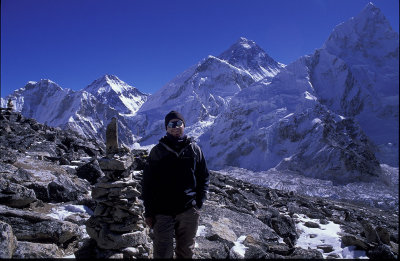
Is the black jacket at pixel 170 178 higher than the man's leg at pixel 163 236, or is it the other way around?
the black jacket at pixel 170 178

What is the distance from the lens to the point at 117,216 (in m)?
6.76

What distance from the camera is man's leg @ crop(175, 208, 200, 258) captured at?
5.39 metres

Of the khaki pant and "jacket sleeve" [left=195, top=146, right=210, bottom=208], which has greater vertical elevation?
"jacket sleeve" [left=195, top=146, right=210, bottom=208]

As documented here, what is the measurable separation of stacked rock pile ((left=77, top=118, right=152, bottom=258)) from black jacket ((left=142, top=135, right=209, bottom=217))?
1612 millimetres

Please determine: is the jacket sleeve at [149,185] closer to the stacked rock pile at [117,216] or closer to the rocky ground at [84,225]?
the stacked rock pile at [117,216]

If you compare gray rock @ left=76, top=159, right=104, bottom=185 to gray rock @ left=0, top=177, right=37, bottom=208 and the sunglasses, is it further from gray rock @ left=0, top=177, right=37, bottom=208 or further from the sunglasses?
the sunglasses

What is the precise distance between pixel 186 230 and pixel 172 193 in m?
0.75

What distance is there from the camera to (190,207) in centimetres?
542

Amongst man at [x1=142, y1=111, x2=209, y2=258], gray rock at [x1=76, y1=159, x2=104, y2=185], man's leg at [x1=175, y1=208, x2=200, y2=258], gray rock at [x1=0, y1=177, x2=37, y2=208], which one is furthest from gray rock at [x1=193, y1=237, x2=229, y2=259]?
gray rock at [x1=76, y1=159, x2=104, y2=185]

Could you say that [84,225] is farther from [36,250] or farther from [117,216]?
[117,216]

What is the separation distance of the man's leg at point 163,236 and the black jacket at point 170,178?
135 millimetres

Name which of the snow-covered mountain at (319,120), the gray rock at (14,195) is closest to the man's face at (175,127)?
the gray rock at (14,195)

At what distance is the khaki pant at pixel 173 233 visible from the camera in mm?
5246

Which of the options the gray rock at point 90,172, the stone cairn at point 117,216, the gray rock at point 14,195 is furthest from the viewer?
the gray rock at point 90,172
